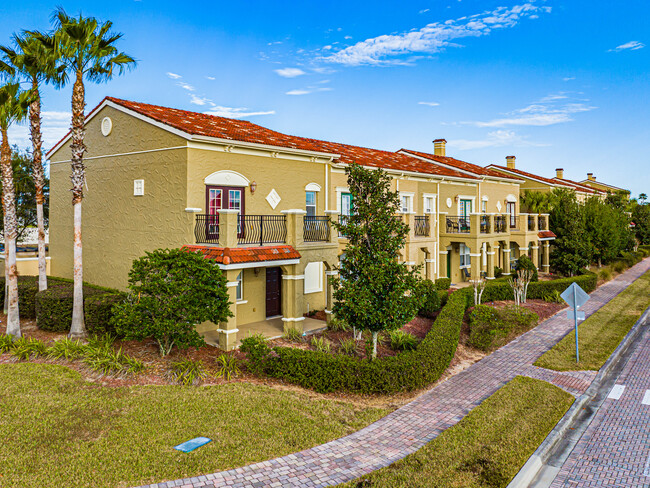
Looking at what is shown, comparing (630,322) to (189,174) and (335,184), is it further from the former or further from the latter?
(189,174)

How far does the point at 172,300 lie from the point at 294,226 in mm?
5240

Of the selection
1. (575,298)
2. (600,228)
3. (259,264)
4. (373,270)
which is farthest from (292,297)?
(600,228)

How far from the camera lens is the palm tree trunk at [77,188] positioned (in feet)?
45.6

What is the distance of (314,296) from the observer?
1984 cm

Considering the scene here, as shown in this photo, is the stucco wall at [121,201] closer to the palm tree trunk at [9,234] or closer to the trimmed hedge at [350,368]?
the palm tree trunk at [9,234]

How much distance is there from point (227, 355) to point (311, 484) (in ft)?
20.4

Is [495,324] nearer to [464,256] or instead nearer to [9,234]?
[464,256]

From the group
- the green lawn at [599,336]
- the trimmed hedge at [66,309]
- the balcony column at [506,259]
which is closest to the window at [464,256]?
the balcony column at [506,259]

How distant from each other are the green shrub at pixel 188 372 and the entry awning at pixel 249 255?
300cm

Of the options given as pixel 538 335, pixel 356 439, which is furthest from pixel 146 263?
pixel 538 335

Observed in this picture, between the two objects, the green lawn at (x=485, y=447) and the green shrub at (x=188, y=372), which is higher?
the green shrub at (x=188, y=372)

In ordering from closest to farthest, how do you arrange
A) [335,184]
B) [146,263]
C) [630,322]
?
[146,263], [630,322], [335,184]

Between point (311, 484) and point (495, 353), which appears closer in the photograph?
point (311, 484)

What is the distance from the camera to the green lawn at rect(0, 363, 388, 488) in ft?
24.1
